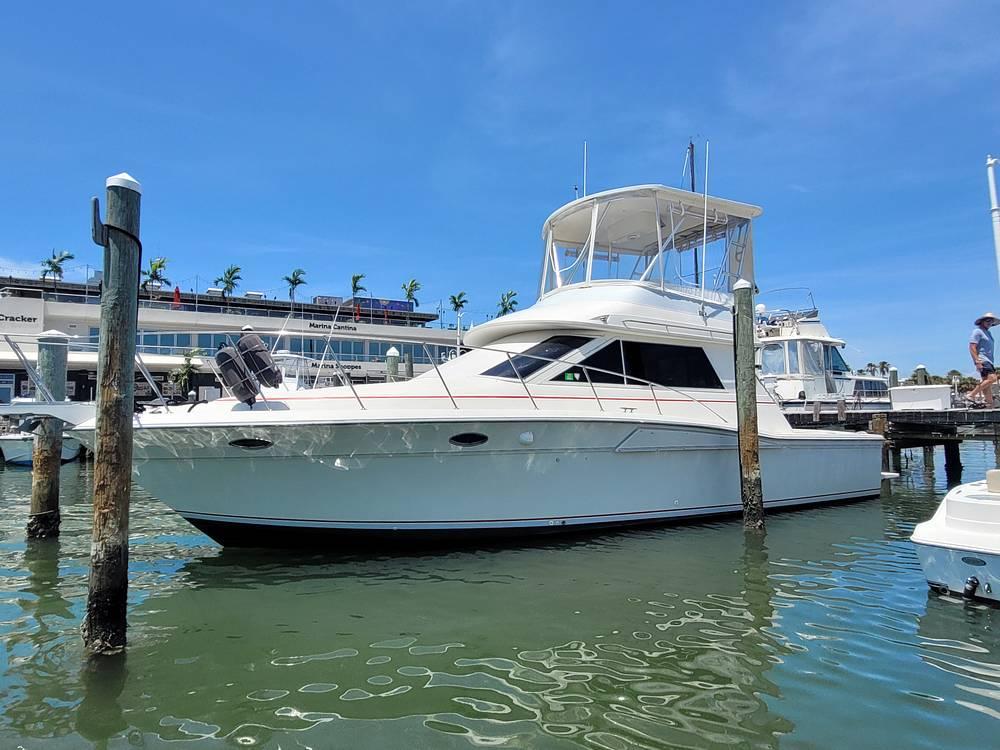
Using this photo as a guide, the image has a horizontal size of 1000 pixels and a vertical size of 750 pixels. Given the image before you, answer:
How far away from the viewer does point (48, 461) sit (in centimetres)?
869

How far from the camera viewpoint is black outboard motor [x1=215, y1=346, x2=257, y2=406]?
6.38 m

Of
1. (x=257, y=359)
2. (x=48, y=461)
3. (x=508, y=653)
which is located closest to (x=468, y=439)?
(x=257, y=359)

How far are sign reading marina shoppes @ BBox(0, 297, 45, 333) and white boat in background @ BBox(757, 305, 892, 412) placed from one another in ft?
109

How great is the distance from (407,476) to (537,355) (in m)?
2.50

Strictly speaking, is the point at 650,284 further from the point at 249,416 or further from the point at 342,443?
the point at 249,416

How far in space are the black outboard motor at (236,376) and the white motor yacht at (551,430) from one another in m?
0.03

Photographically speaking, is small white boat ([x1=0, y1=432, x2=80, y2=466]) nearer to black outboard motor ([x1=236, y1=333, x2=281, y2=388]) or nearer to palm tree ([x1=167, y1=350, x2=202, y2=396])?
palm tree ([x1=167, y1=350, x2=202, y2=396])

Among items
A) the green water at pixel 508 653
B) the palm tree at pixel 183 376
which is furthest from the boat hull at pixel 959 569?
the palm tree at pixel 183 376

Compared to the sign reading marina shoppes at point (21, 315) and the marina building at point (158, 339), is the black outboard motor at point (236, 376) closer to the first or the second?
the marina building at point (158, 339)

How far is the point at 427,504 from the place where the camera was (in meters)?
6.76

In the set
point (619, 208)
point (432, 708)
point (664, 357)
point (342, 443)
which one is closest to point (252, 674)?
point (432, 708)

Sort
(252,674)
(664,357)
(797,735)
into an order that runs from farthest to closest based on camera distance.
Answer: (664,357), (252,674), (797,735)

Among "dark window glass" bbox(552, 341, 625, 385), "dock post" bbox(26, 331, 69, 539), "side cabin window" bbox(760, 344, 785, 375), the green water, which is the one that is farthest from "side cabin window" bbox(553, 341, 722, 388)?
"side cabin window" bbox(760, 344, 785, 375)

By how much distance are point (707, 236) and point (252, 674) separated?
Answer: 31.9 feet
